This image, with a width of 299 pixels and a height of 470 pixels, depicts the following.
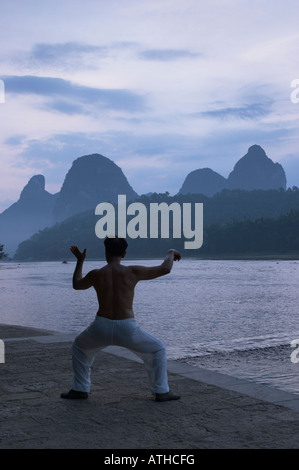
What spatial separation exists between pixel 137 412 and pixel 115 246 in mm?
1423

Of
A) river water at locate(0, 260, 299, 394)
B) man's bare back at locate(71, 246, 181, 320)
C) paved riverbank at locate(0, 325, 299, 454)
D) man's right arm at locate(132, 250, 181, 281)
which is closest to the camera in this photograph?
paved riverbank at locate(0, 325, 299, 454)

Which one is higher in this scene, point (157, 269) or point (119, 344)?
point (157, 269)

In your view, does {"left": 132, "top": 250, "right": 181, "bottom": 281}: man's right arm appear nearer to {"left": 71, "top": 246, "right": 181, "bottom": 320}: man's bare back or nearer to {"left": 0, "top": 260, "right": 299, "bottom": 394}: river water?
{"left": 71, "top": 246, "right": 181, "bottom": 320}: man's bare back

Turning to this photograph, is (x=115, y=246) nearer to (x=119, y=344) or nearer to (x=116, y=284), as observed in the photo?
(x=116, y=284)

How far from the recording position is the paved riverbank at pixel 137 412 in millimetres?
4094

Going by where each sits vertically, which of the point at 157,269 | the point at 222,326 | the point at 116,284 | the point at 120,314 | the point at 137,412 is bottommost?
the point at 222,326

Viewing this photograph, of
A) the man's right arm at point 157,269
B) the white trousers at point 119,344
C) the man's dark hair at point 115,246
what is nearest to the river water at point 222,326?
the white trousers at point 119,344

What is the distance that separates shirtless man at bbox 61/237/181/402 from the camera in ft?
16.5

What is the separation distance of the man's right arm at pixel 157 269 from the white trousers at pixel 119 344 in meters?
0.41

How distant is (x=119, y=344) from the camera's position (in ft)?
16.8

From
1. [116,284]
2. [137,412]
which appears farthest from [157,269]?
[137,412]

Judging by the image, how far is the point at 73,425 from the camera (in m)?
4.50

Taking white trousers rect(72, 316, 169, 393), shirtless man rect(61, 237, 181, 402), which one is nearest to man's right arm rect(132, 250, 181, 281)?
shirtless man rect(61, 237, 181, 402)
